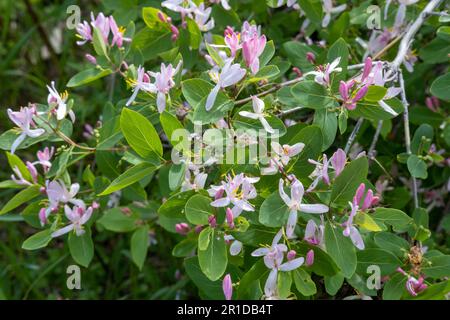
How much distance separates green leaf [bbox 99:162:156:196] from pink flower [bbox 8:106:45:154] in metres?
0.28

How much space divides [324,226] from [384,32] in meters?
0.85

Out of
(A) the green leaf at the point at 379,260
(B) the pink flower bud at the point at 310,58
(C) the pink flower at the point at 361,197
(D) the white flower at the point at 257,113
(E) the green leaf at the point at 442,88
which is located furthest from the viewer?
(B) the pink flower bud at the point at 310,58

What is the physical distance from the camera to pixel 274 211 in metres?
1.51

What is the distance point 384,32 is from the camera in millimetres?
2141

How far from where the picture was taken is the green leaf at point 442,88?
1788 mm

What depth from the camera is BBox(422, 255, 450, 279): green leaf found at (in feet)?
5.58

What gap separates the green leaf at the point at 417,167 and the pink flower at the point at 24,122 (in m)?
0.99

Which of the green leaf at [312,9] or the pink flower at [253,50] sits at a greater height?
the pink flower at [253,50]

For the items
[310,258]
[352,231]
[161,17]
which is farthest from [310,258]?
[161,17]

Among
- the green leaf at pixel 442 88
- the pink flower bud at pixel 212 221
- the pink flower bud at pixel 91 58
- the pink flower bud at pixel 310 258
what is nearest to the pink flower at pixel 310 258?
the pink flower bud at pixel 310 258

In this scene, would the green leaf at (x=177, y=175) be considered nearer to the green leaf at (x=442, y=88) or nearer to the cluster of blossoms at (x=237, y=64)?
the cluster of blossoms at (x=237, y=64)

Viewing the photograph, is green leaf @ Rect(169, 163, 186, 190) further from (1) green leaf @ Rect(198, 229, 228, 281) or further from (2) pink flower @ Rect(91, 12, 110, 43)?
(2) pink flower @ Rect(91, 12, 110, 43)

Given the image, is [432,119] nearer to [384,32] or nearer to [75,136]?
[384,32]

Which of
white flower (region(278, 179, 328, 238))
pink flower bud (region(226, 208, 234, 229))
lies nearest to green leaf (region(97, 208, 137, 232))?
pink flower bud (region(226, 208, 234, 229))
